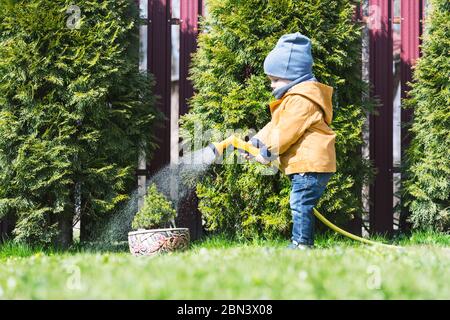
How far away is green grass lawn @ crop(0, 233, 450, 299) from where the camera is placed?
2.57m

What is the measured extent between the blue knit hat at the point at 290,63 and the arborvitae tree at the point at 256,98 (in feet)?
3.75

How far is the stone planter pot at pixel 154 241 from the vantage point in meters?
5.68

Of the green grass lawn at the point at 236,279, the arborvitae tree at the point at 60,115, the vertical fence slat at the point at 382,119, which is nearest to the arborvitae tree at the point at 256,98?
the arborvitae tree at the point at 60,115

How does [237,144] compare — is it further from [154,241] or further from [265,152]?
[154,241]

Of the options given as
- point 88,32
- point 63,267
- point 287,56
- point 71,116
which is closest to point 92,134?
point 71,116

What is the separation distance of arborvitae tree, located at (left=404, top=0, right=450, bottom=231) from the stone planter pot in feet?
9.08

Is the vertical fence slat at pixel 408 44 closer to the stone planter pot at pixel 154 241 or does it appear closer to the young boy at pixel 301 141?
the young boy at pixel 301 141

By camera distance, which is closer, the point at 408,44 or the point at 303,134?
the point at 303,134

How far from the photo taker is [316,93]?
16.3 ft

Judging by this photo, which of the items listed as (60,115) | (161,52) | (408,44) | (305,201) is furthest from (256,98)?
(408,44)

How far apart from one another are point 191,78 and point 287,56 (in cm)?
183

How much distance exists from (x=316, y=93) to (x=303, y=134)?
13.6 inches
